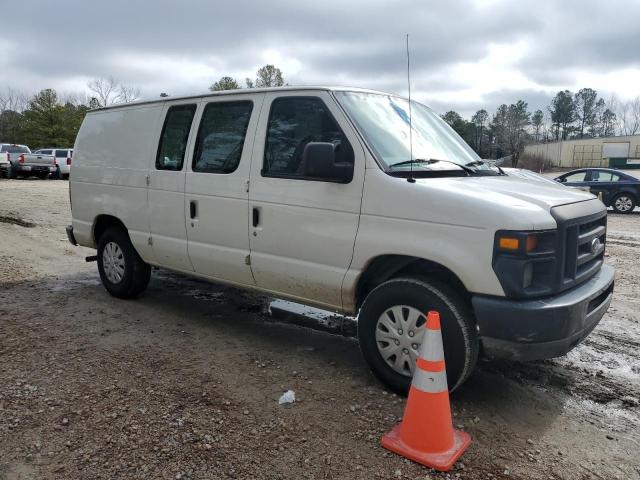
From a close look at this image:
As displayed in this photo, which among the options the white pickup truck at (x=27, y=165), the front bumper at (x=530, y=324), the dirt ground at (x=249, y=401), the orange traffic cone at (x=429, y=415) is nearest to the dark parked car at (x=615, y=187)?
the dirt ground at (x=249, y=401)

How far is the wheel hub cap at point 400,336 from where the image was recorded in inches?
137

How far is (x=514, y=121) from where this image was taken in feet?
289

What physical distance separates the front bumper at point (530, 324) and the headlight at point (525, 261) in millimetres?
88

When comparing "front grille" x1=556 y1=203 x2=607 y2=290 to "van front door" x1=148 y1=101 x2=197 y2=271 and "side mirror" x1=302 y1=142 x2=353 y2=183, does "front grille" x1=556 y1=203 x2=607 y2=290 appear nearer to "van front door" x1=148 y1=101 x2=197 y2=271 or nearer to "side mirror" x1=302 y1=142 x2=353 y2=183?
"side mirror" x1=302 y1=142 x2=353 y2=183

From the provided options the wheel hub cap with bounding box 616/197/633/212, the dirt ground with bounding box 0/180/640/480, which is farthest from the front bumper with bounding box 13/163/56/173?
the wheel hub cap with bounding box 616/197/633/212

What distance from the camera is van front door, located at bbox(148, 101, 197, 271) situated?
4934mm

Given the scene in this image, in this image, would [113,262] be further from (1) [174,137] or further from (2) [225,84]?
(2) [225,84]

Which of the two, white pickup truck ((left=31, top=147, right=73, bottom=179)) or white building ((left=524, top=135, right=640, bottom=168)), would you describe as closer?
white pickup truck ((left=31, top=147, right=73, bottom=179))

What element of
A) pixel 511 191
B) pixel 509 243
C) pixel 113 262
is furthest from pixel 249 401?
pixel 113 262

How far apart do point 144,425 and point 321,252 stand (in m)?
1.68

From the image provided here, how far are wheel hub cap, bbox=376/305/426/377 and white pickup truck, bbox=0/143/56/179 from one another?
24.8m

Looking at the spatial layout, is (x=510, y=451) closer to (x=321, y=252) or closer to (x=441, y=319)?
(x=441, y=319)

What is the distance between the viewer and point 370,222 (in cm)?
367

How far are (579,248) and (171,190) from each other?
3.54m
